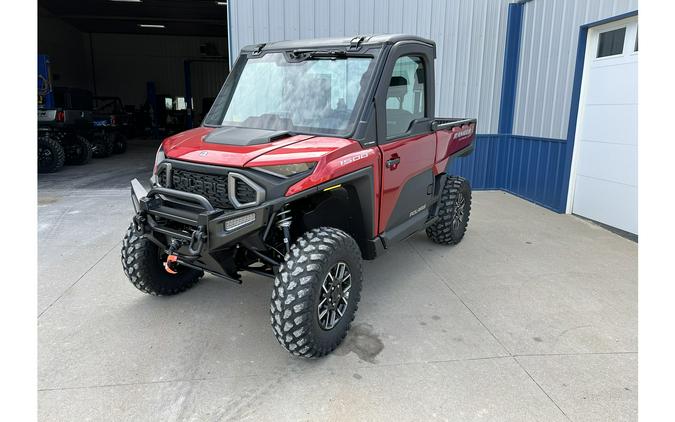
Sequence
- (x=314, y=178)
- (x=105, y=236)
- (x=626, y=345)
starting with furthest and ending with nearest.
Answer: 1. (x=105, y=236)
2. (x=626, y=345)
3. (x=314, y=178)

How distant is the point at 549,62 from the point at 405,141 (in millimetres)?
4852

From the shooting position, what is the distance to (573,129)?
266 inches

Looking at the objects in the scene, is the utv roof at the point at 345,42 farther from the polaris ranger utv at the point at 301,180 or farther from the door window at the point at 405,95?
the door window at the point at 405,95

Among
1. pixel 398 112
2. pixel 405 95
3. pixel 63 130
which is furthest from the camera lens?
pixel 63 130

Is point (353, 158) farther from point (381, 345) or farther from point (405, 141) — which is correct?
point (381, 345)

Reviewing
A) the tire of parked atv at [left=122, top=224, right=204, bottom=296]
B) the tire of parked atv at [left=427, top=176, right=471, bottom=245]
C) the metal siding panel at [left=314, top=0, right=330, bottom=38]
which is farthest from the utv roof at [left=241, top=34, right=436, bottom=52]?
the metal siding panel at [left=314, top=0, right=330, bottom=38]

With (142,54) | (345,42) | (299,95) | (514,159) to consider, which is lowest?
(514,159)

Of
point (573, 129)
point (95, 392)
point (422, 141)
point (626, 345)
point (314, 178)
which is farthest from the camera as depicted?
point (573, 129)

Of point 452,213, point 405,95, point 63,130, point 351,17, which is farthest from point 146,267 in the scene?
point 63,130

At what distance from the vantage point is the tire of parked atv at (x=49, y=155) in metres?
10.9

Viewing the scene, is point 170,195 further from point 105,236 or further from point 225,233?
point 105,236

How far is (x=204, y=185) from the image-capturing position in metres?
2.94

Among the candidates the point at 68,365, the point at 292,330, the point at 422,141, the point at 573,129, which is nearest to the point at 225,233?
the point at 292,330
